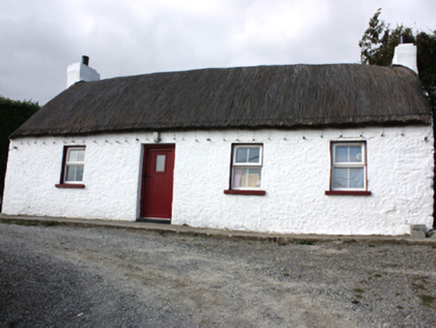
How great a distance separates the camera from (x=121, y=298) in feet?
13.9

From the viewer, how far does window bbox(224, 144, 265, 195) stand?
9345 millimetres

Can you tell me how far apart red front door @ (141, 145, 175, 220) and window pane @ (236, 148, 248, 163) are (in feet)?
6.61

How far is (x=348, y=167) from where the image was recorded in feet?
28.7

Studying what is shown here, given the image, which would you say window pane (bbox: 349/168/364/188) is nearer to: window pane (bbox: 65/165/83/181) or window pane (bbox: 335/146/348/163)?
window pane (bbox: 335/146/348/163)

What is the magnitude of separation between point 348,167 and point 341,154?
373 mm

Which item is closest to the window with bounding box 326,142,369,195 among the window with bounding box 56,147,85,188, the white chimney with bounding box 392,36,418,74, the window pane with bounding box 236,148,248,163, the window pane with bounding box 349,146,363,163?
the window pane with bounding box 349,146,363,163

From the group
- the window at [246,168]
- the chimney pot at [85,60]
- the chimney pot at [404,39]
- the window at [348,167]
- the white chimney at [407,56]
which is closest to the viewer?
the window at [348,167]

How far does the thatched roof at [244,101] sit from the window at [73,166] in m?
0.69

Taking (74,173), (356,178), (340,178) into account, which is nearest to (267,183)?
(340,178)

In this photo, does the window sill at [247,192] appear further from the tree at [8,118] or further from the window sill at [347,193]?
the tree at [8,118]

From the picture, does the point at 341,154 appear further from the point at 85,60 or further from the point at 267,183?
the point at 85,60

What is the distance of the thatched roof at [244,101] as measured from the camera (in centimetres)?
890

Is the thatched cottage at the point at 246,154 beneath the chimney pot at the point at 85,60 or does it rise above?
beneath

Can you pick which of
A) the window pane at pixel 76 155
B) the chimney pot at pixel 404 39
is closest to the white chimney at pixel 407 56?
the chimney pot at pixel 404 39
